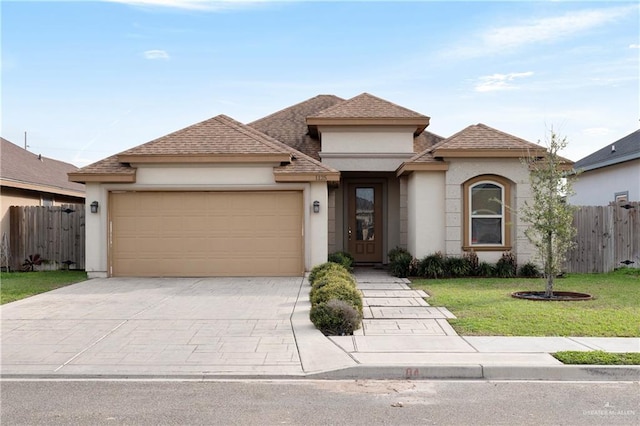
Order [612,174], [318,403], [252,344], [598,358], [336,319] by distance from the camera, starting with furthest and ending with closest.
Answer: [612,174] < [336,319] < [252,344] < [598,358] < [318,403]

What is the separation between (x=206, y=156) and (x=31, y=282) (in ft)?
18.3

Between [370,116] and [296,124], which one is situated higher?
[296,124]

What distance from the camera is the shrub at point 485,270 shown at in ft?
53.6

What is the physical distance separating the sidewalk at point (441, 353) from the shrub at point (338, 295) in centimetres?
37

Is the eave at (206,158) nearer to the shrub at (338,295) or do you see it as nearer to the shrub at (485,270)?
the shrub at (485,270)

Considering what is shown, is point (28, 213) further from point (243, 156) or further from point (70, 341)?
point (70, 341)

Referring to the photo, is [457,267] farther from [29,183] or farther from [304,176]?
[29,183]

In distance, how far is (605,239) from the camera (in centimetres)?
1778

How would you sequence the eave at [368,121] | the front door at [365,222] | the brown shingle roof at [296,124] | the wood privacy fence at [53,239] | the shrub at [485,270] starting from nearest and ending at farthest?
the shrub at [485,270], the eave at [368,121], the wood privacy fence at [53,239], the front door at [365,222], the brown shingle roof at [296,124]

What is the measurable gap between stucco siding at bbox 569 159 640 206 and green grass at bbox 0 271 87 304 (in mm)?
16148

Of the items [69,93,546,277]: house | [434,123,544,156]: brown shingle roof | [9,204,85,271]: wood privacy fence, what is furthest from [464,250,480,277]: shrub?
[9,204,85,271]: wood privacy fence

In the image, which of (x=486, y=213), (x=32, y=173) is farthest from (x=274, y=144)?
(x=32, y=173)

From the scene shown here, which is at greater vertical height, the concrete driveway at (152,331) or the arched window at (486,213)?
the arched window at (486,213)

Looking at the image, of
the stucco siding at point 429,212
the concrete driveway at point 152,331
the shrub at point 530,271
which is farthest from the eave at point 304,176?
the shrub at point 530,271
